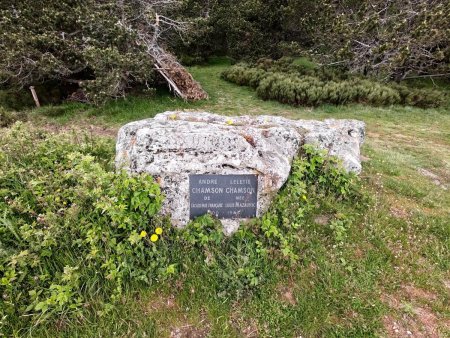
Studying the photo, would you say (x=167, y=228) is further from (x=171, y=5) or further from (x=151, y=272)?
(x=171, y=5)

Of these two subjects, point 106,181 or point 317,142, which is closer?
point 106,181

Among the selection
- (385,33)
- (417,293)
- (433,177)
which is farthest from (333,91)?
(417,293)

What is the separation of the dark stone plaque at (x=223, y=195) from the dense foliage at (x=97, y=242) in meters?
0.16

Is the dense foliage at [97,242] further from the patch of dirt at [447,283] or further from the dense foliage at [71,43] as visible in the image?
the dense foliage at [71,43]

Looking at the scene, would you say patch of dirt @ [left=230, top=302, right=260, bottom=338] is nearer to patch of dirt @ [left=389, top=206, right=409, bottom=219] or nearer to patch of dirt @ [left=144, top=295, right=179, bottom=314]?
patch of dirt @ [left=144, top=295, right=179, bottom=314]

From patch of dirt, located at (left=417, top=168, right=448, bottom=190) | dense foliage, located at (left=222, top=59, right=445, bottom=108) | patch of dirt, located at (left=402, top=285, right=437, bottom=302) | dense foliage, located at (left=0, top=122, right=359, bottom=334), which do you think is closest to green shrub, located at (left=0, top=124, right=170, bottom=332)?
dense foliage, located at (left=0, top=122, right=359, bottom=334)

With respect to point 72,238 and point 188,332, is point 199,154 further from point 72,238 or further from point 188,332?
point 188,332

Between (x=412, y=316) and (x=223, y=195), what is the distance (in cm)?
235

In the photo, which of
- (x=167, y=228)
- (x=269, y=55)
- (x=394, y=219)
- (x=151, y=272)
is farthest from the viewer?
(x=269, y=55)

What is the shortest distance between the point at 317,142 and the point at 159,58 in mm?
8413

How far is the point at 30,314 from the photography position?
2.46 metres

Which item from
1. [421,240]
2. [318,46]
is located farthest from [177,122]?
[318,46]

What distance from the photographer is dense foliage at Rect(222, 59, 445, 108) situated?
39.1 feet

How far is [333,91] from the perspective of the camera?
11969 millimetres
